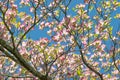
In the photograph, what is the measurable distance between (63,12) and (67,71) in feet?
6.07

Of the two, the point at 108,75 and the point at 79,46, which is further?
the point at 108,75

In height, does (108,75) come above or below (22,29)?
below

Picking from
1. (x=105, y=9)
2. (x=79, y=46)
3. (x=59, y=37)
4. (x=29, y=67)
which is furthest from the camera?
(x=105, y=9)

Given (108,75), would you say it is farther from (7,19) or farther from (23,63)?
(23,63)

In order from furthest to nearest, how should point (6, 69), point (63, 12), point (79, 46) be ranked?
point (6, 69), point (63, 12), point (79, 46)

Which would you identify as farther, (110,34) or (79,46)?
(110,34)

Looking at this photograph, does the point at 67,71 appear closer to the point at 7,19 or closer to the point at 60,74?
the point at 60,74

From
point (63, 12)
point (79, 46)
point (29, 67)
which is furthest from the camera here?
point (63, 12)

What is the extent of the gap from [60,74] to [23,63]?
3.03 meters

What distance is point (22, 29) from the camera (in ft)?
35.0

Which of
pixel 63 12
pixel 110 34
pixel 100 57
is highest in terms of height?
pixel 63 12

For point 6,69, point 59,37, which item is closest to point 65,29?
point 59,37

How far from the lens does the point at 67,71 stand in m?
11.0

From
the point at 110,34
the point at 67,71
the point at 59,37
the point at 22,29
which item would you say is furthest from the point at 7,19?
the point at 110,34
